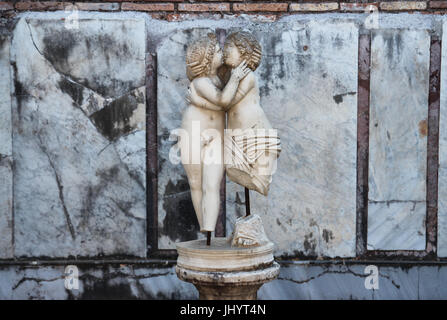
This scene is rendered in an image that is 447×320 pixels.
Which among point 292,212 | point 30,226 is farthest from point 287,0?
point 30,226

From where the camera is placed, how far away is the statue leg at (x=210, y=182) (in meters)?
3.11

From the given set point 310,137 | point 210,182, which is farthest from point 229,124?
point 310,137

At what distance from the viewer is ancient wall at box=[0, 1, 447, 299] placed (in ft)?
13.9

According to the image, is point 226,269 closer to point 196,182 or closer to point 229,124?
point 196,182

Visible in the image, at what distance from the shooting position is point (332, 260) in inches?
171

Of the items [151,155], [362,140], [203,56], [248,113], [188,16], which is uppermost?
[188,16]

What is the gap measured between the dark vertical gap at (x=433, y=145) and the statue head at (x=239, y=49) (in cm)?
190

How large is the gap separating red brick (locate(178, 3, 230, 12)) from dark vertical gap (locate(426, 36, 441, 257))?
1702 millimetres

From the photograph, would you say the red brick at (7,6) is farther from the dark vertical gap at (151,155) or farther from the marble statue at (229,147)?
the marble statue at (229,147)

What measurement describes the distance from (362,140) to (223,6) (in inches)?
61.9

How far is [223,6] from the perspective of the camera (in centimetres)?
425

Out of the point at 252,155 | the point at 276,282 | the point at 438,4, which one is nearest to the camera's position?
the point at 252,155

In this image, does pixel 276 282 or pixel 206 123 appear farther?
pixel 276 282
